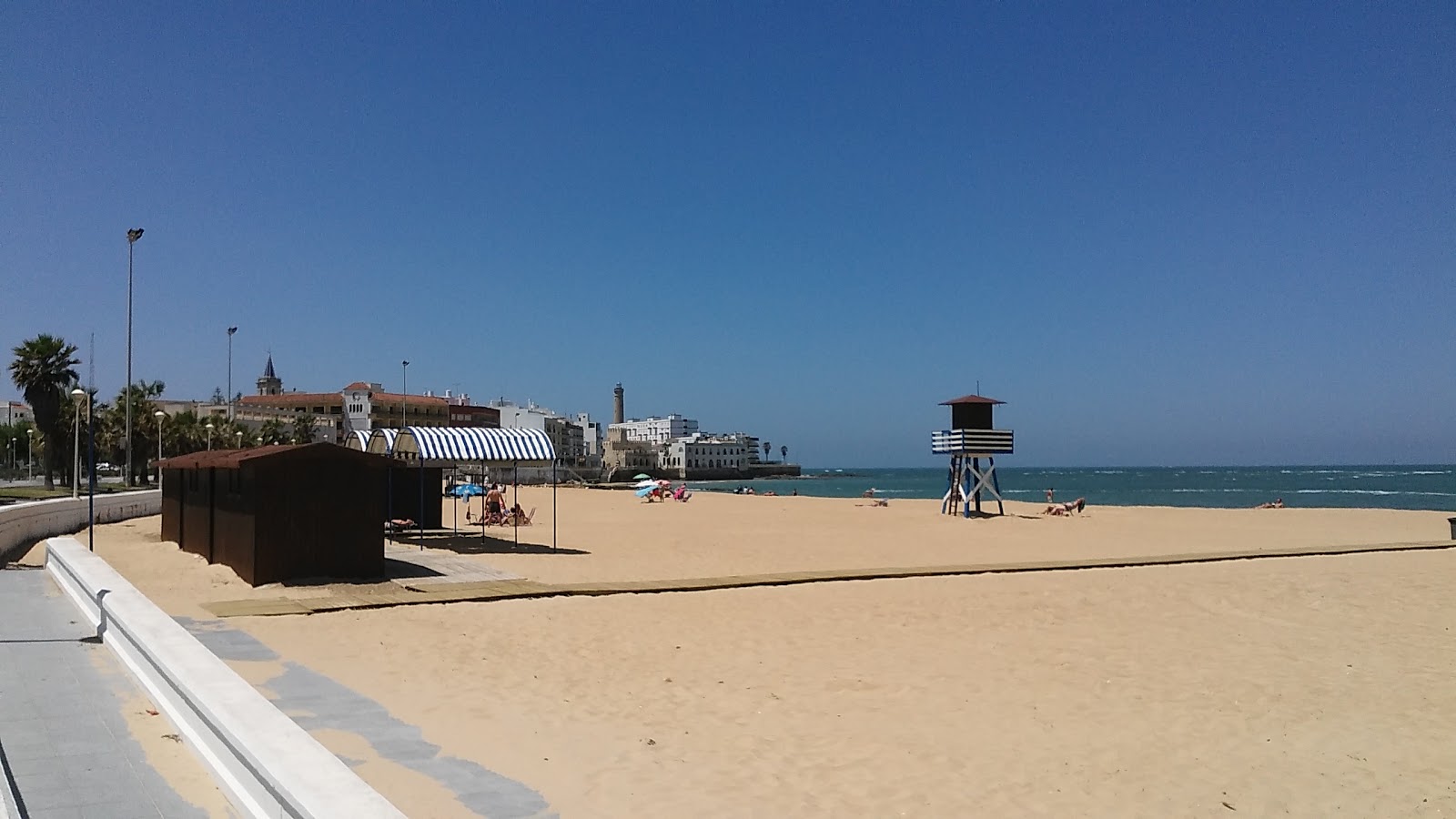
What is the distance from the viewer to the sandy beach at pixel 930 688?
5.92 metres

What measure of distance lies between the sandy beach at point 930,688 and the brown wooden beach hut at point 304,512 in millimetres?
641

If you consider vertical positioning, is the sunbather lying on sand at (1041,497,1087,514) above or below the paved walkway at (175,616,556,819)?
below

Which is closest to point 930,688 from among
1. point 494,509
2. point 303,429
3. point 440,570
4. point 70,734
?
point 70,734

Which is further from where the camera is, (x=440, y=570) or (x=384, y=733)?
(x=440, y=570)

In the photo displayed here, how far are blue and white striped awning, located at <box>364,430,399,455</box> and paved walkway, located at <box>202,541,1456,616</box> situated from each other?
15.5 ft

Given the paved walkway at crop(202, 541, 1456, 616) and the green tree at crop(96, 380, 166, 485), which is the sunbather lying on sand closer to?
the paved walkway at crop(202, 541, 1456, 616)

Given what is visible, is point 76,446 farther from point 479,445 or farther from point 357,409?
point 357,409

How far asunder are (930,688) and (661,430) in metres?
174

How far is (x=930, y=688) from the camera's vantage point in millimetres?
8500

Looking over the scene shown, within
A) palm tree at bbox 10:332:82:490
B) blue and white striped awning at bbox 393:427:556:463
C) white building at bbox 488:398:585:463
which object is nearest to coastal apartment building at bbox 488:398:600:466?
white building at bbox 488:398:585:463

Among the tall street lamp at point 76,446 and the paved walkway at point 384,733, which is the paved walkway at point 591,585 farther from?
the tall street lamp at point 76,446

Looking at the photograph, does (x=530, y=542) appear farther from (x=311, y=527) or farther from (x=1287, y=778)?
(x=1287, y=778)

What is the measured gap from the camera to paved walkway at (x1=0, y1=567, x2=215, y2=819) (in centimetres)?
464

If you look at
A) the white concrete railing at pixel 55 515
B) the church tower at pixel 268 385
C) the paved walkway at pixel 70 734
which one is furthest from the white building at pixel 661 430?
the paved walkway at pixel 70 734
